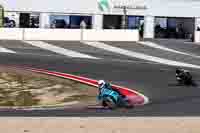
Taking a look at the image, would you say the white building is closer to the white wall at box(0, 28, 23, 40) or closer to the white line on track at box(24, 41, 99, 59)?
the white wall at box(0, 28, 23, 40)

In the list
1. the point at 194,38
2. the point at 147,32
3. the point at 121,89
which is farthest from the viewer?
the point at 147,32

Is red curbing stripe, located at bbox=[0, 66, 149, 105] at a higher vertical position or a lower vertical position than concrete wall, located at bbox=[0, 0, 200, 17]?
lower

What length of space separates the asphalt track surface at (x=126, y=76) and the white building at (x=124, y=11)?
14.2 meters

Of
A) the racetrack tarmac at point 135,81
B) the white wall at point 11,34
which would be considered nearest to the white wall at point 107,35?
the white wall at point 11,34

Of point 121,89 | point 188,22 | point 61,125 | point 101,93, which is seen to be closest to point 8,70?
point 121,89

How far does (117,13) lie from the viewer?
5200 cm

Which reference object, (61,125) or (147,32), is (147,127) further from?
(147,32)

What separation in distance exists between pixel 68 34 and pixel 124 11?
44.0 ft

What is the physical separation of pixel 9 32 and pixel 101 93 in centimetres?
2373

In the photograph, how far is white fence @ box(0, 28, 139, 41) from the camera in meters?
38.2

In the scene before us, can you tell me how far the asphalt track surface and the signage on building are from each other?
581 inches

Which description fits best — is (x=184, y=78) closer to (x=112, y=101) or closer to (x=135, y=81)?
(x=135, y=81)

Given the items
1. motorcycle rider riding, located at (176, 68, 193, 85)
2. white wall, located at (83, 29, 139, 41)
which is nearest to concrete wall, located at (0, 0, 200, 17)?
white wall, located at (83, 29, 139, 41)

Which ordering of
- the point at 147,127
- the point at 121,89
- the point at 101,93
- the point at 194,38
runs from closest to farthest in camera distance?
the point at 147,127 < the point at 101,93 < the point at 121,89 < the point at 194,38
